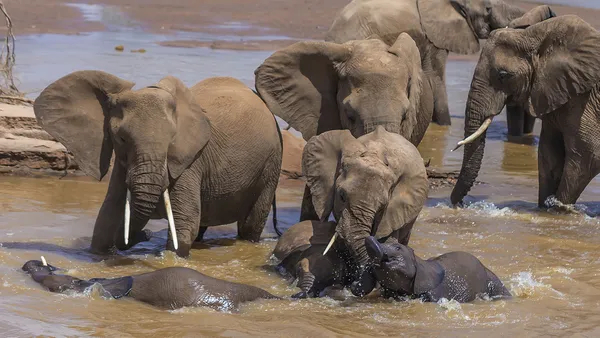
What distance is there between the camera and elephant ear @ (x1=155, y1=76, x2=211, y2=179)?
7621mm

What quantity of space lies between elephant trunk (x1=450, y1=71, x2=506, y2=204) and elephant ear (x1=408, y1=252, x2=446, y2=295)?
3296 mm

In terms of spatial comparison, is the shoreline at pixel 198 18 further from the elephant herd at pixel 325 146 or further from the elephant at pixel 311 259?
the elephant at pixel 311 259

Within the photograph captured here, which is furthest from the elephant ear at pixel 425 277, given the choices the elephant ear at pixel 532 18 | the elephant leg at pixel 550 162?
the elephant ear at pixel 532 18

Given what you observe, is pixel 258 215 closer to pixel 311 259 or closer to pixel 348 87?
pixel 348 87

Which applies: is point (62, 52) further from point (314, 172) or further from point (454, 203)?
point (314, 172)

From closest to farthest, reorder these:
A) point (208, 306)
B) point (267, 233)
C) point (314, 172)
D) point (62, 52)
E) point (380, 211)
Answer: point (208, 306) → point (380, 211) → point (314, 172) → point (267, 233) → point (62, 52)

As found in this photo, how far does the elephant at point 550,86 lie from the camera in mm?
10047

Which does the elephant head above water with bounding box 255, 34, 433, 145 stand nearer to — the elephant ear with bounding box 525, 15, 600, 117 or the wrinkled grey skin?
the elephant ear with bounding box 525, 15, 600, 117

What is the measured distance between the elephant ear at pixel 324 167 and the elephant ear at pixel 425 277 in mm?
869

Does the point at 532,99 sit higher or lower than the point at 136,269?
higher

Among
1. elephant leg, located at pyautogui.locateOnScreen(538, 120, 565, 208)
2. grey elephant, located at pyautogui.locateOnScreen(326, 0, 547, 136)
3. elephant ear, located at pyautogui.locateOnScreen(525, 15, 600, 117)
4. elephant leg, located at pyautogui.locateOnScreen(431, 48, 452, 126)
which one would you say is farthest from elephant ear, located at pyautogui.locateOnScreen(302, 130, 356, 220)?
elephant leg, located at pyautogui.locateOnScreen(431, 48, 452, 126)

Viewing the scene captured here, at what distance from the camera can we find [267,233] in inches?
366

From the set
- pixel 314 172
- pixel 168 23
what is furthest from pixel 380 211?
pixel 168 23

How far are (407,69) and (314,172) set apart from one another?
57.8 inches
